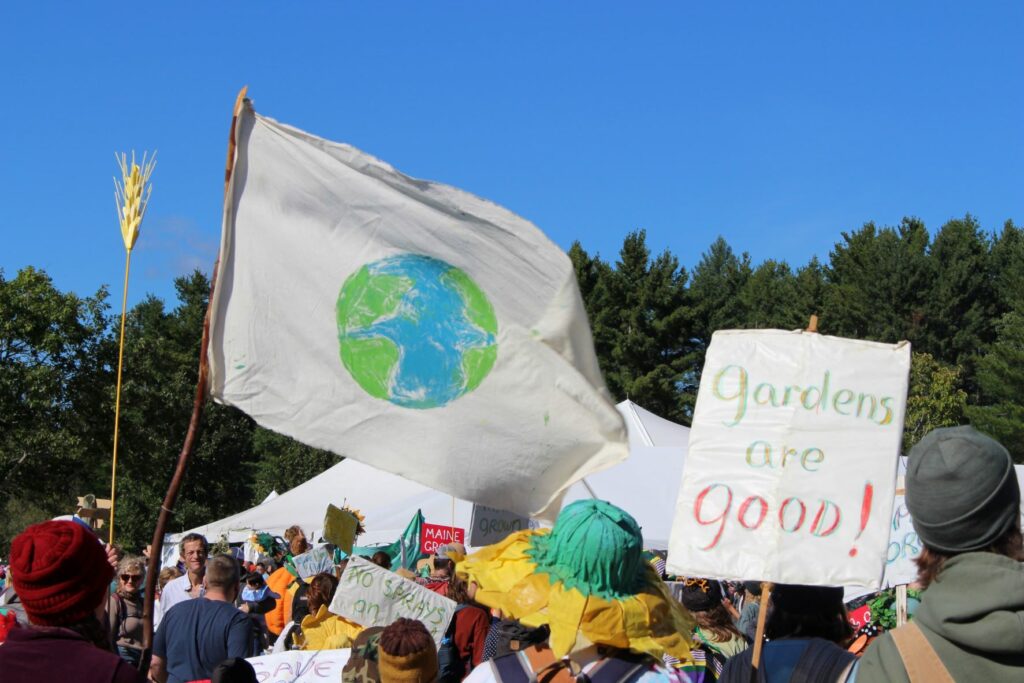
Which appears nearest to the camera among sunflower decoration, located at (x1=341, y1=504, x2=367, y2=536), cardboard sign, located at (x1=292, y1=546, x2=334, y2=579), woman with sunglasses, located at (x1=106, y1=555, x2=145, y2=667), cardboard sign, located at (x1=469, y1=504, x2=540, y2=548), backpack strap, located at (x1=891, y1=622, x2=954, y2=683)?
backpack strap, located at (x1=891, y1=622, x2=954, y2=683)

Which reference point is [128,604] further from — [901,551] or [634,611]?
[901,551]

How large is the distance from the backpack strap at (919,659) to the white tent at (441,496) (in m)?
8.32

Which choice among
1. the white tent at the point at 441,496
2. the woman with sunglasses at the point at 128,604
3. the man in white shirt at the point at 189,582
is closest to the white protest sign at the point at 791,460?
the woman with sunglasses at the point at 128,604

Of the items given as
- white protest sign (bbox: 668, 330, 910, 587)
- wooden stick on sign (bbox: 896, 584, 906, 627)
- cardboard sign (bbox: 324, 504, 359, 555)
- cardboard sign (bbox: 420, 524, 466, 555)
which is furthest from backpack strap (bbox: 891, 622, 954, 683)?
cardboard sign (bbox: 420, 524, 466, 555)

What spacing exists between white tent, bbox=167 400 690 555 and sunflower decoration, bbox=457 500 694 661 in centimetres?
729

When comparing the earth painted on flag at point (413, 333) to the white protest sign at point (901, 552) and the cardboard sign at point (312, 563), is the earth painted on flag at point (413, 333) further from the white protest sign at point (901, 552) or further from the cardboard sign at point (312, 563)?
the cardboard sign at point (312, 563)

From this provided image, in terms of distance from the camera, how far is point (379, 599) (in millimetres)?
6969

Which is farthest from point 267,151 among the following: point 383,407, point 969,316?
point 969,316

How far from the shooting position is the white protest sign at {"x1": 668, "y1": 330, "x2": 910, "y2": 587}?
3.06 m

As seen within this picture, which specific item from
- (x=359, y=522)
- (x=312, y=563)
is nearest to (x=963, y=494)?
(x=312, y=563)

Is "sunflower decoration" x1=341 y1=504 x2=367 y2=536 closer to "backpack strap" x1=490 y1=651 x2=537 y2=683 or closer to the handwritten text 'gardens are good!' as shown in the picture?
"backpack strap" x1=490 y1=651 x2=537 y2=683

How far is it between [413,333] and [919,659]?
8.17 ft

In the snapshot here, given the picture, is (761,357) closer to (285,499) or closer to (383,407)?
(383,407)

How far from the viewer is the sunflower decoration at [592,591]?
3203mm
